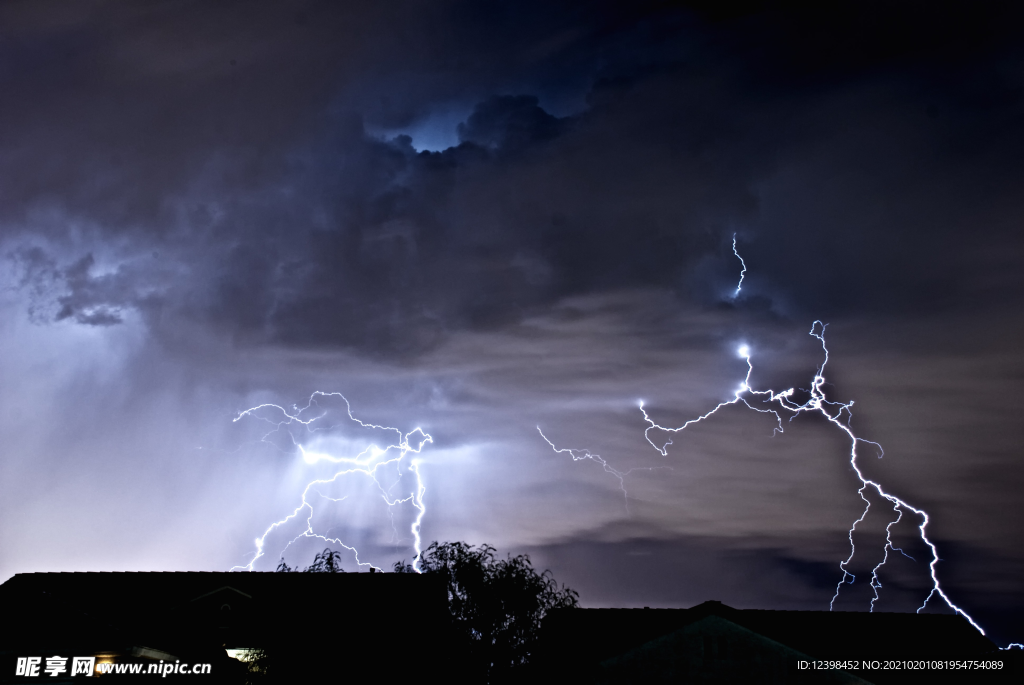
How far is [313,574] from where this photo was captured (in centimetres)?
2312

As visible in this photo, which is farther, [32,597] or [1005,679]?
[1005,679]

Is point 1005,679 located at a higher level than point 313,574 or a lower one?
lower

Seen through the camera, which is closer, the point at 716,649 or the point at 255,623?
the point at 255,623

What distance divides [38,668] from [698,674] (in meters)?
20.6

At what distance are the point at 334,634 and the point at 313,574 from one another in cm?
298

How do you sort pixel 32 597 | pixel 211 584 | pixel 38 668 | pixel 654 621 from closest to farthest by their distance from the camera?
pixel 38 668
pixel 32 597
pixel 654 621
pixel 211 584

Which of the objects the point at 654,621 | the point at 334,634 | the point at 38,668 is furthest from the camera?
the point at 654,621

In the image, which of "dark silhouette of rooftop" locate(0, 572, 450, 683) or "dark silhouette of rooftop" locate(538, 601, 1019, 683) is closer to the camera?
"dark silhouette of rooftop" locate(0, 572, 450, 683)

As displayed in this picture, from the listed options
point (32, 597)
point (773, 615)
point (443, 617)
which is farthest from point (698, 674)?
point (32, 597)

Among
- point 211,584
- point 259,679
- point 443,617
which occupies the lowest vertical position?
point 259,679

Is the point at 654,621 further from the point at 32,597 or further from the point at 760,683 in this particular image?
the point at 32,597

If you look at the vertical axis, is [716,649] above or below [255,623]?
below

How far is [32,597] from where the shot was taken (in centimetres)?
→ 2464

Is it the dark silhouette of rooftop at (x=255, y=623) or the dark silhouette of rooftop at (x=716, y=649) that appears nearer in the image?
the dark silhouette of rooftop at (x=255, y=623)
